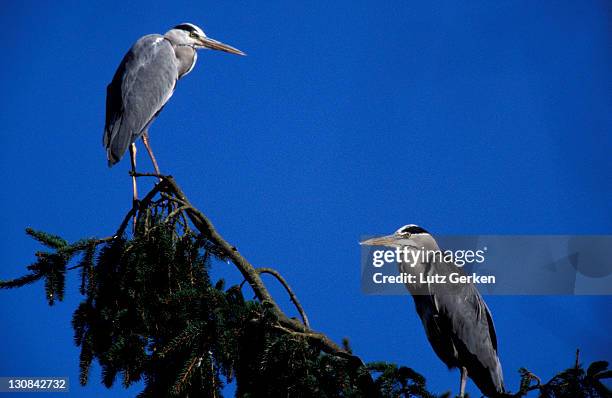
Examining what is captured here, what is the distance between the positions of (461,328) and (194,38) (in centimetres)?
367

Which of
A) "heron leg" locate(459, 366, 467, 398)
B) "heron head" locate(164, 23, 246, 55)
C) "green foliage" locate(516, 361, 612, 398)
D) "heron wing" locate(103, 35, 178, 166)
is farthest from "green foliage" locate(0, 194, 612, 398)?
"heron head" locate(164, 23, 246, 55)

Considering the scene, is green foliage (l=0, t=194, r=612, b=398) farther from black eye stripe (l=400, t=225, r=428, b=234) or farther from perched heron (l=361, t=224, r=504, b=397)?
black eye stripe (l=400, t=225, r=428, b=234)

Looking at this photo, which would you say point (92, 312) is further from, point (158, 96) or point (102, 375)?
point (158, 96)

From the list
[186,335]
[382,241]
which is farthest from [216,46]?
[186,335]

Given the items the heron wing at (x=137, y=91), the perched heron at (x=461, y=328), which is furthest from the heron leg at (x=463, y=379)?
the heron wing at (x=137, y=91)

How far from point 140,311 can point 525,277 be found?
139 inches

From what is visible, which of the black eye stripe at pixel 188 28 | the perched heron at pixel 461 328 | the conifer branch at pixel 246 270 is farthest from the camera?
the black eye stripe at pixel 188 28

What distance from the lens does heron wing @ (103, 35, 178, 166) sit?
18.1ft

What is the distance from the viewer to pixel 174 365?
9.63 ft

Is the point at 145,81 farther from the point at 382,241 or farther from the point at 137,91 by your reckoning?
the point at 382,241

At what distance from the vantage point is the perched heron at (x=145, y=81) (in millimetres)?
5535

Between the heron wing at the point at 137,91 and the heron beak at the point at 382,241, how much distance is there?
1.90m

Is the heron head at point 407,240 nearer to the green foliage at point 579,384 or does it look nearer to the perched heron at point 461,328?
the perched heron at point 461,328

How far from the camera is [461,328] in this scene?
501cm
